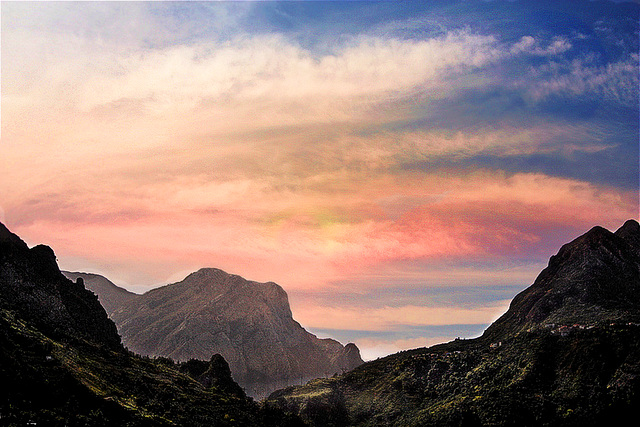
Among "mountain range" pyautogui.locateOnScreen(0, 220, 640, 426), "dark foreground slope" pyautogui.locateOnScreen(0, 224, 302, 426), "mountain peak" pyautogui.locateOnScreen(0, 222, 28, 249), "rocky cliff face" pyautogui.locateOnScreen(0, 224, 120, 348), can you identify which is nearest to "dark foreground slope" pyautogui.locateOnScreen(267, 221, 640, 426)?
"mountain range" pyautogui.locateOnScreen(0, 220, 640, 426)

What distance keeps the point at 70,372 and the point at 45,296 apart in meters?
49.3

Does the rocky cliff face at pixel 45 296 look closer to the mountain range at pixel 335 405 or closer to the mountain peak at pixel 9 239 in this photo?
the mountain peak at pixel 9 239

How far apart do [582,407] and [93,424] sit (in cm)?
11521

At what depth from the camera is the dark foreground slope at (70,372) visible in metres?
83.0

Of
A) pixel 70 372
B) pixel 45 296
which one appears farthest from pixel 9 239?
pixel 70 372

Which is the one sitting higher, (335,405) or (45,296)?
(45,296)

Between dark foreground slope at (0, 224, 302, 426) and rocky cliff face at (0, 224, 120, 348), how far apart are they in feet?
0.90

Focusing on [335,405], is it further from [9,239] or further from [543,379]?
[9,239]

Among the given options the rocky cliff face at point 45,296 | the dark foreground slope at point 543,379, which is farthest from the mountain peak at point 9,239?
the dark foreground slope at point 543,379

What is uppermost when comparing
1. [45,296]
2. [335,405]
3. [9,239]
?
[9,239]

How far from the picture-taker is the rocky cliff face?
4872 inches

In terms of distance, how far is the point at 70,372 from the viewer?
95688 mm

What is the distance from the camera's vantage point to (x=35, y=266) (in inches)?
5615

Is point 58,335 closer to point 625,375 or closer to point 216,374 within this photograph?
point 216,374
